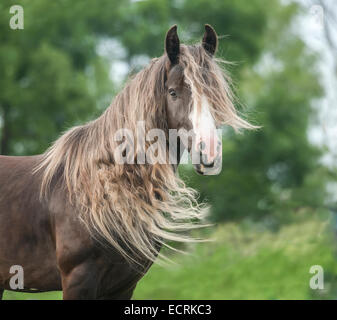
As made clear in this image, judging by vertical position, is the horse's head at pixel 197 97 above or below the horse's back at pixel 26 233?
above

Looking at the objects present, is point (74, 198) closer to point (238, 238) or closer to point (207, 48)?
point (207, 48)

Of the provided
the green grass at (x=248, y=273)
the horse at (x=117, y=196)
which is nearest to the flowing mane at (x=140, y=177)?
the horse at (x=117, y=196)

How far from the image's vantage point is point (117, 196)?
277 cm

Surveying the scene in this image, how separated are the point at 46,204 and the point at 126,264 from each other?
591 millimetres

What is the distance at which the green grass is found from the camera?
267 inches

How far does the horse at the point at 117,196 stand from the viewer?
2730mm

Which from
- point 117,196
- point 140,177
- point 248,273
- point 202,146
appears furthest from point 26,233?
point 248,273

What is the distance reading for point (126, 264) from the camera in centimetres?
279

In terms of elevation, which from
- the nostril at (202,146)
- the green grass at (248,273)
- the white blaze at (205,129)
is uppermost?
the white blaze at (205,129)

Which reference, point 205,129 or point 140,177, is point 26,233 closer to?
point 140,177

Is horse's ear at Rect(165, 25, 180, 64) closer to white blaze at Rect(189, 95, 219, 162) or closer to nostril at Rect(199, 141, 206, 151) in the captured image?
white blaze at Rect(189, 95, 219, 162)

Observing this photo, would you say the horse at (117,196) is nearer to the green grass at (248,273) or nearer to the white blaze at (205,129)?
the white blaze at (205,129)

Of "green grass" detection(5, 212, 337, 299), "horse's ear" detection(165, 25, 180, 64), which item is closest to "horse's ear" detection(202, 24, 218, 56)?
"horse's ear" detection(165, 25, 180, 64)
